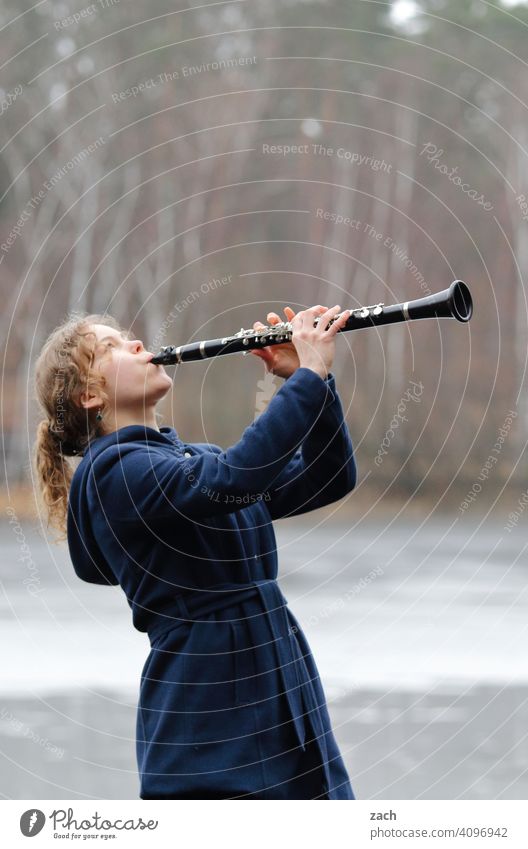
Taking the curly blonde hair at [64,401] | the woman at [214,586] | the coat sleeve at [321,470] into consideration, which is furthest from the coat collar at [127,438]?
the coat sleeve at [321,470]

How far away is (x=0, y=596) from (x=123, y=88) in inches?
334

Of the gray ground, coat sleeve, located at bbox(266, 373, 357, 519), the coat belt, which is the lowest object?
the coat belt

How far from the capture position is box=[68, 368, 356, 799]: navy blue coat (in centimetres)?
257

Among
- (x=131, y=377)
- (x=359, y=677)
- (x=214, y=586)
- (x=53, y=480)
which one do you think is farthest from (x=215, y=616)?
(x=359, y=677)

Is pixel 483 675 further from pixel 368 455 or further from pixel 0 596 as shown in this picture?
pixel 368 455

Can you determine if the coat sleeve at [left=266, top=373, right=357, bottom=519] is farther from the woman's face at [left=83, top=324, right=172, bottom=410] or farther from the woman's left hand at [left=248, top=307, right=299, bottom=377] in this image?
the woman's face at [left=83, top=324, right=172, bottom=410]

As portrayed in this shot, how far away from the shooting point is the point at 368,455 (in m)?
14.1

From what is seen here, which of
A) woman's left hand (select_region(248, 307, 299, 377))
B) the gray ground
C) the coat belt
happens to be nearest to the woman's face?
woman's left hand (select_region(248, 307, 299, 377))

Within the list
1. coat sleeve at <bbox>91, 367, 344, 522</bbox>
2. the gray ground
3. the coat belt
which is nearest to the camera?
coat sleeve at <bbox>91, 367, 344, 522</bbox>

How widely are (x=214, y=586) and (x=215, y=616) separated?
67 millimetres

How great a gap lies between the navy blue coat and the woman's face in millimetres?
89

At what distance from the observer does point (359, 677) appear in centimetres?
624

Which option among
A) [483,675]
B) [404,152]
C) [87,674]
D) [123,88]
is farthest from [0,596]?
[404,152]

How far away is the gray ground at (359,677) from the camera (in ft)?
16.0
